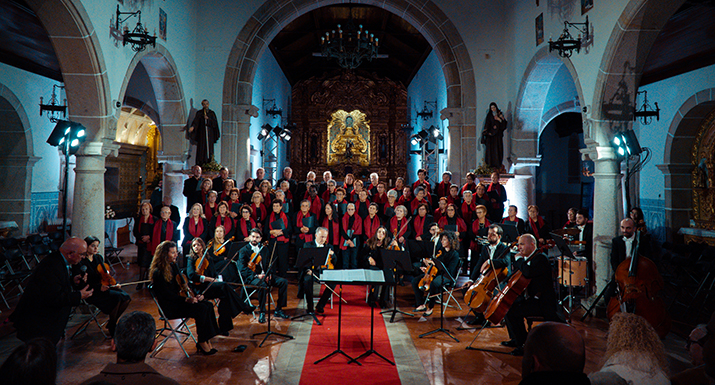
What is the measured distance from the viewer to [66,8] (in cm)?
591

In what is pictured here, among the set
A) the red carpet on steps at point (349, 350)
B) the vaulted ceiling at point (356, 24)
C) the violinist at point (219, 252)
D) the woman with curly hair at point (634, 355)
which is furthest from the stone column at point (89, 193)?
the vaulted ceiling at point (356, 24)

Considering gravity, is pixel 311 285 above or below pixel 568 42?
below

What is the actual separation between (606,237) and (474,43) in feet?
19.8

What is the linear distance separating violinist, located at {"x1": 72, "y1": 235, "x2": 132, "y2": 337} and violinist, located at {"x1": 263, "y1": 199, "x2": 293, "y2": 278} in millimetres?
2638

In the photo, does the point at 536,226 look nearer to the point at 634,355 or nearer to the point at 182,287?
the point at 182,287

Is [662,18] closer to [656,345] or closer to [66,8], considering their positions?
[656,345]

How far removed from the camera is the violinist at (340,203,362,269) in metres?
8.18

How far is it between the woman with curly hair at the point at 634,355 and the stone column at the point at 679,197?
30.7 ft

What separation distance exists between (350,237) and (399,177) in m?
3.56

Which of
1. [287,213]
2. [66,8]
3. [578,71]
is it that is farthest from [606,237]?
[66,8]

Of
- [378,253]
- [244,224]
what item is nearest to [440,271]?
[378,253]

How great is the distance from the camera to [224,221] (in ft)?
25.7

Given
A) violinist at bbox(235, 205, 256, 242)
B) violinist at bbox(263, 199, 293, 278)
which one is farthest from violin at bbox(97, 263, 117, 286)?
violinist at bbox(263, 199, 293, 278)

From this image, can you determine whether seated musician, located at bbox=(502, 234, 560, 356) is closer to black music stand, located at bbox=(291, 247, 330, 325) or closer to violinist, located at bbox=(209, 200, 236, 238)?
black music stand, located at bbox=(291, 247, 330, 325)
